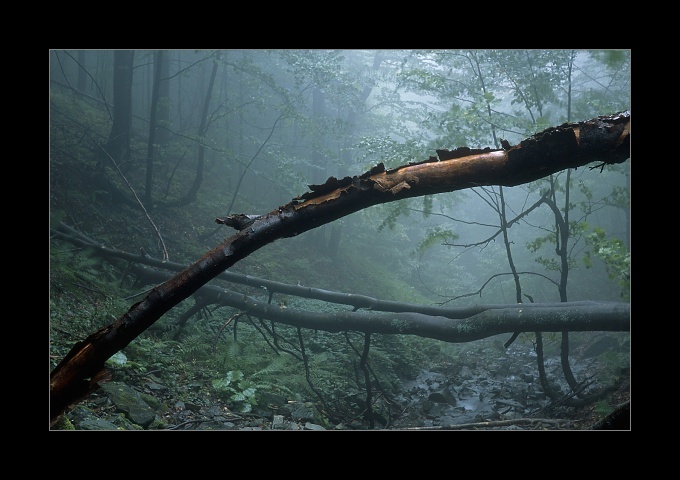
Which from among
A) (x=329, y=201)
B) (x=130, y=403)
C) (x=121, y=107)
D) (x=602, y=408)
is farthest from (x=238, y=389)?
(x=121, y=107)

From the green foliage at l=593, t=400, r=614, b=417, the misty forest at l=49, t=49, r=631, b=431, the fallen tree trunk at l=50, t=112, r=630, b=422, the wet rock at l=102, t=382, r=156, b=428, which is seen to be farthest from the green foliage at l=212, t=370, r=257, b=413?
the green foliage at l=593, t=400, r=614, b=417

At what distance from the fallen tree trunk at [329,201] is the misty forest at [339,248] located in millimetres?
1173

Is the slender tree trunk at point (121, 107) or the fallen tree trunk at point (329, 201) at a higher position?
the slender tree trunk at point (121, 107)

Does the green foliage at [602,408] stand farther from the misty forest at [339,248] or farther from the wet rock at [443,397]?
the wet rock at [443,397]

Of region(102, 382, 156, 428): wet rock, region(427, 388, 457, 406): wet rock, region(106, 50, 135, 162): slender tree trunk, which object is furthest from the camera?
region(106, 50, 135, 162): slender tree trunk

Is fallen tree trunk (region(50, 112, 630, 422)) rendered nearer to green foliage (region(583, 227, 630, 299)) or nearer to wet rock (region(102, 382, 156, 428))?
wet rock (region(102, 382, 156, 428))

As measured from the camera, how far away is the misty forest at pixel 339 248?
9.46ft

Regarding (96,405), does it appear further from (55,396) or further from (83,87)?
(83,87)

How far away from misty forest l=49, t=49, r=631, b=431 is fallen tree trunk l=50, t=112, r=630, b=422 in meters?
1.17

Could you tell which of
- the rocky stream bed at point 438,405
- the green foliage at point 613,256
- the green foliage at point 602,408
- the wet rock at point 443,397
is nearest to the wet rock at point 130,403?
the rocky stream bed at point 438,405

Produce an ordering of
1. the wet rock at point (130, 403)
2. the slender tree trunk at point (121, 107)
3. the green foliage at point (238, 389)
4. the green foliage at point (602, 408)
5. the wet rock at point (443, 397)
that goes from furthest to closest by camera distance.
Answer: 1. the slender tree trunk at point (121, 107)
2. the wet rock at point (443, 397)
3. the green foliage at point (238, 389)
4. the green foliage at point (602, 408)
5. the wet rock at point (130, 403)

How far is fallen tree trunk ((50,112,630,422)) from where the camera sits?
1.37 metres
